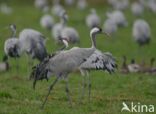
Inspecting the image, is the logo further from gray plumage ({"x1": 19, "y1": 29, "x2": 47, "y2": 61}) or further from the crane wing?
gray plumage ({"x1": 19, "y1": 29, "x2": 47, "y2": 61})

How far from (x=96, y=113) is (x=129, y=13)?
37.4 metres

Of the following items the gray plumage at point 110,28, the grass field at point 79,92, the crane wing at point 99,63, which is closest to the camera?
the grass field at point 79,92

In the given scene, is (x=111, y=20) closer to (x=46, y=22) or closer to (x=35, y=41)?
(x=46, y=22)

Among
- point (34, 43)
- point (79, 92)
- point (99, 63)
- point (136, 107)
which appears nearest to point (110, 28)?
point (34, 43)

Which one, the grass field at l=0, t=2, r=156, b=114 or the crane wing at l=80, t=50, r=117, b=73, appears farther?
the crane wing at l=80, t=50, r=117, b=73

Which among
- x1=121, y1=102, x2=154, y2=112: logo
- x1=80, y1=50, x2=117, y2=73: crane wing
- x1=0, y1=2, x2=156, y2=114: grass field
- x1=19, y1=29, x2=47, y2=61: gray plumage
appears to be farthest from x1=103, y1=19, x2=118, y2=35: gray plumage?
x1=121, y1=102, x2=154, y2=112: logo

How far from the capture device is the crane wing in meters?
14.8

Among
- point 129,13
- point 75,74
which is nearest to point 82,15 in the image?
point 129,13

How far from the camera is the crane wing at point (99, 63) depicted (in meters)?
14.8

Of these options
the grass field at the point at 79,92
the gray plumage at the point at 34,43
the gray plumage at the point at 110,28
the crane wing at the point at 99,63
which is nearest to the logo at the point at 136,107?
the grass field at the point at 79,92

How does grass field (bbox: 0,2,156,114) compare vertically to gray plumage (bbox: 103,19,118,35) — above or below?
below

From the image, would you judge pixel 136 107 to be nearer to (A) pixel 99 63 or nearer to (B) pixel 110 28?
(A) pixel 99 63

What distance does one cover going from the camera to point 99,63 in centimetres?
1499

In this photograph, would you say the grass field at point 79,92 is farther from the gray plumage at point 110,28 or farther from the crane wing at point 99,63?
the gray plumage at point 110,28
